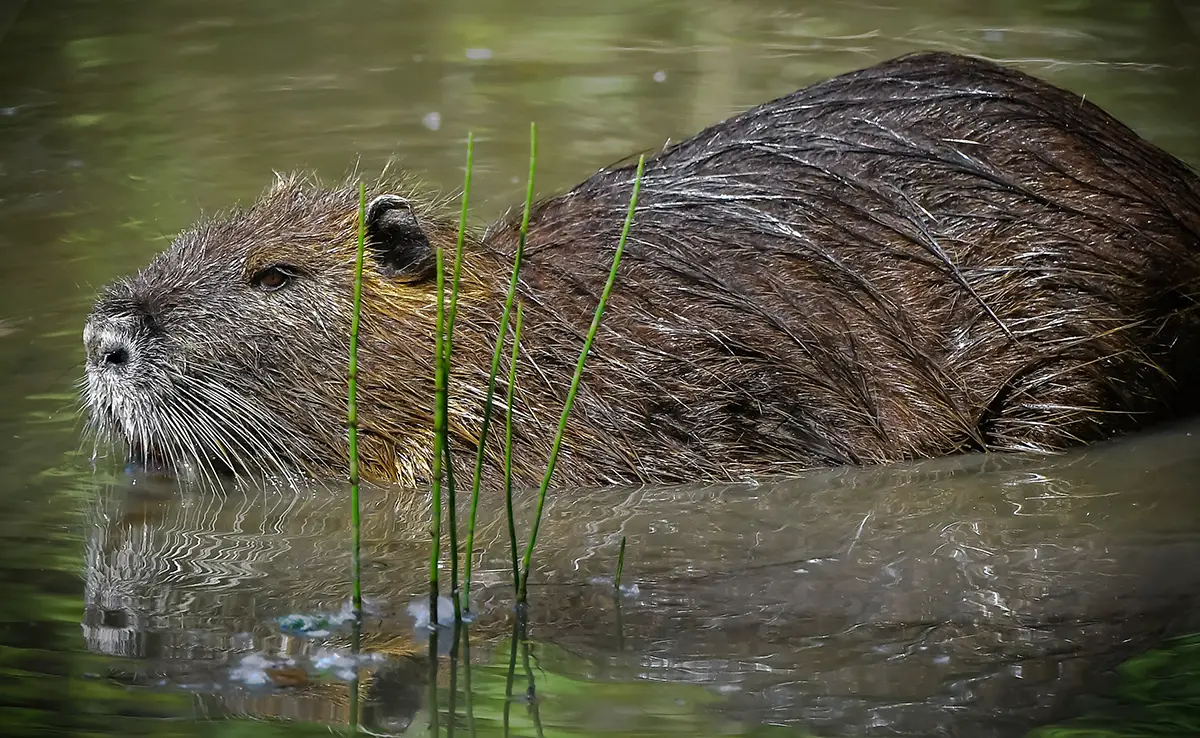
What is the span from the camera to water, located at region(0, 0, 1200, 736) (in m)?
3.15

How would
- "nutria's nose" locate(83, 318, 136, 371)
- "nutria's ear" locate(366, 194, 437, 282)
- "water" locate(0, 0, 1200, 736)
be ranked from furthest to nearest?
"nutria's ear" locate(366, 194, 437, 282), "nutria's nose" locate(83, 318, 136, 371), "water" locate(0, 0, 1200, 736)

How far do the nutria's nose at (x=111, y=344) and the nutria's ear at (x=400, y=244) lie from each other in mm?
706

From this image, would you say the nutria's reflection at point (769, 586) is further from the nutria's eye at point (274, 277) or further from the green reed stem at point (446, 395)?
the nutria's eye at point (274, 277)

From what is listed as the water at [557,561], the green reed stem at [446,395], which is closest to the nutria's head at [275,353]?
the water at [557,561]

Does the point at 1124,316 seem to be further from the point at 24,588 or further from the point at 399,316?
the point at 24,588

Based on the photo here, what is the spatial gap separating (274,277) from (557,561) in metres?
1.28

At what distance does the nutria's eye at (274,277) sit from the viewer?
4676 mm

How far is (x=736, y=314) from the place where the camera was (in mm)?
4629

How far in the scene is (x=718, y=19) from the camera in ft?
31.1

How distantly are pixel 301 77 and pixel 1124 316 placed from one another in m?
5.14

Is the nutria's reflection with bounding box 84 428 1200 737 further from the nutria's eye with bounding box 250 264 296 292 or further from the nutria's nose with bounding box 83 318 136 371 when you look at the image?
the nutria's eye with bounding box 250 264 296 292

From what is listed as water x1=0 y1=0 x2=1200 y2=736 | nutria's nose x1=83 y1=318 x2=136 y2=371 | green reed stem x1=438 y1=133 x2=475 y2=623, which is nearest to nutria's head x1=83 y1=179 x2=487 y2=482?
nutria's nose x1=83 y1=318 x2=136 y2=371

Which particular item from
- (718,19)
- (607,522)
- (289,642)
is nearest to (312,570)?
(289,642)

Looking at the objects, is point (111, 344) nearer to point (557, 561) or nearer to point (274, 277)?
point (274, 277)
